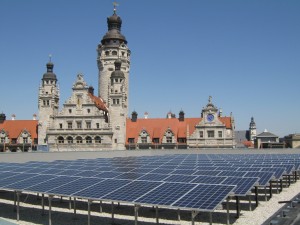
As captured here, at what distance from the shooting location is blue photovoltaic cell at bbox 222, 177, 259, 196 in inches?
641

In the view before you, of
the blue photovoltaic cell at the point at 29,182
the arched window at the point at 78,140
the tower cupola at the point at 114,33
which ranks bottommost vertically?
the blue photovoltaic cell at the point at 29,182

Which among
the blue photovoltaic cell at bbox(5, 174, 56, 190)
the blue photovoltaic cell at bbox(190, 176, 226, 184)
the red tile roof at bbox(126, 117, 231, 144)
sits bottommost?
the blue photovoltaic cell at bbox(5, 174, 56, 190)

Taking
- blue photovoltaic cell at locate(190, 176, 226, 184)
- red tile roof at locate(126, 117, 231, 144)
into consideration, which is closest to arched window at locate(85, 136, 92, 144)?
red tile roof at locate(126, 117, 231, 144)

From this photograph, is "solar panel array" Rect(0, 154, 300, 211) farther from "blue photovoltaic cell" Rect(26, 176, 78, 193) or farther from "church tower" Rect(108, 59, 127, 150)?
"church tower" Rect(108, 59, 127, 150)

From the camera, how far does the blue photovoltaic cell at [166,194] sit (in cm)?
1370

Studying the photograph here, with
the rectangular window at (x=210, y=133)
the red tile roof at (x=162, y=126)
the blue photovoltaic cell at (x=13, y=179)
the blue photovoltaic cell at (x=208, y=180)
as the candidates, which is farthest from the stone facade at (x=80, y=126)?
the blue photovoltaic cell at (x=208, y=180)

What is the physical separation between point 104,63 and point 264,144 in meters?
37.8

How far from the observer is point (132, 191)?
15.5m

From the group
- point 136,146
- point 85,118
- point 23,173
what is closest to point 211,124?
point 136,146

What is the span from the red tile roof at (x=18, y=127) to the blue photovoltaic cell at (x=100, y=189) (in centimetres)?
5502

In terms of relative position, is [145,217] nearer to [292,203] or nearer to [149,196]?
[149,196]

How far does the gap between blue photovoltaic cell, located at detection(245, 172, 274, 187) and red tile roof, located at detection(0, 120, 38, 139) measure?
5582cm

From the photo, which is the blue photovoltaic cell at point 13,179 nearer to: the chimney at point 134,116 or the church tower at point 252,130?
the chimney at point 134,116

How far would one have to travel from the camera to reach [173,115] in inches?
3209
